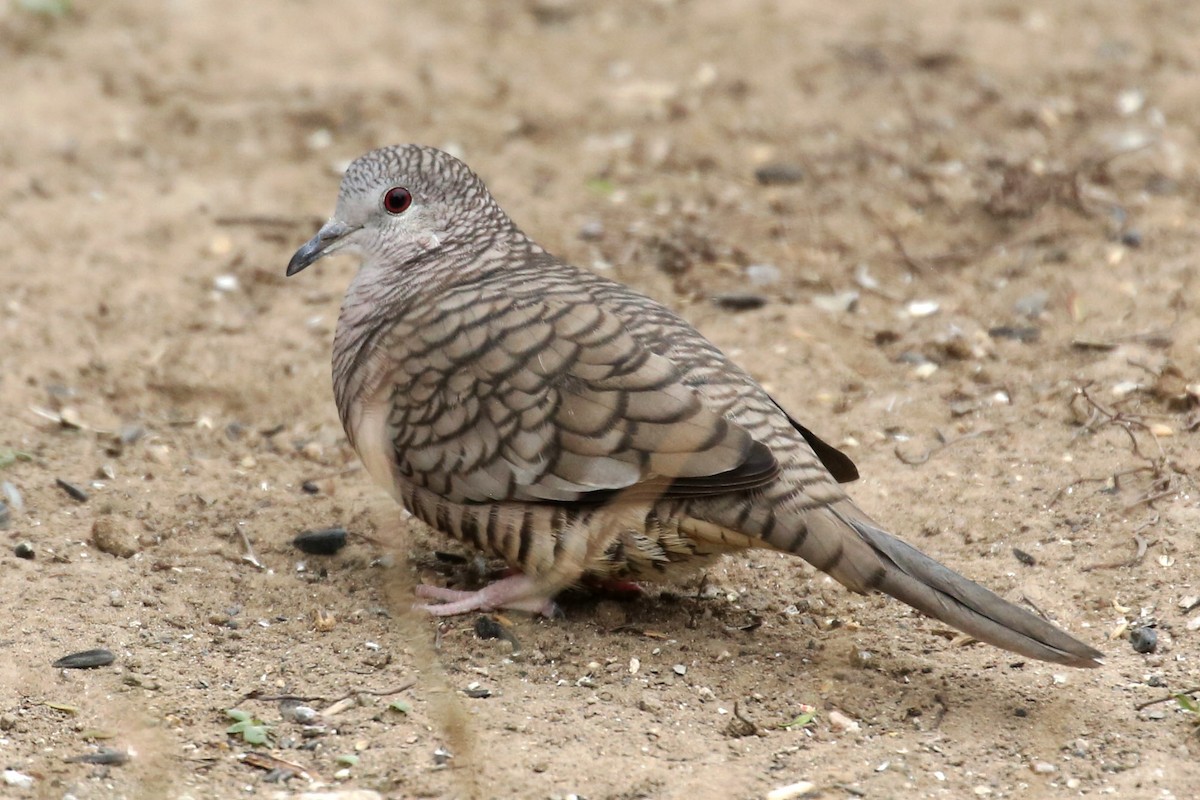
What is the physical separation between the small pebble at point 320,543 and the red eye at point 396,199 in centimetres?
101

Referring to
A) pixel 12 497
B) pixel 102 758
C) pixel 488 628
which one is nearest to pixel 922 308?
pixel 488 628

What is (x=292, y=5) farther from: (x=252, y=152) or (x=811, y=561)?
(x=811, y=561)


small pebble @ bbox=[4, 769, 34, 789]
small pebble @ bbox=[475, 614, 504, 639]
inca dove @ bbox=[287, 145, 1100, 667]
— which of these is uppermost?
inca dove @ bbox=[287, 145, 1100, 667]

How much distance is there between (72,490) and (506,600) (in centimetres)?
149

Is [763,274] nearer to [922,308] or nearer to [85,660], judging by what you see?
[922,308]

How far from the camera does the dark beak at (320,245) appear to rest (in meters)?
4.77

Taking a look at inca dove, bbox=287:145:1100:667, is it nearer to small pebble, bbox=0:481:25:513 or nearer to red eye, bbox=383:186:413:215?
red eye, bbox=383:186:413:215

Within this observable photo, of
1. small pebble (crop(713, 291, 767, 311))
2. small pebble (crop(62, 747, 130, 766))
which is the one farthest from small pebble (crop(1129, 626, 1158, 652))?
small pebble (crop(62, 747, 130, 766))

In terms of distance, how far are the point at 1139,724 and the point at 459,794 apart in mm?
1612

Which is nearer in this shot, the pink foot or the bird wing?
the bird wing

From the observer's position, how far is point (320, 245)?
189 inches

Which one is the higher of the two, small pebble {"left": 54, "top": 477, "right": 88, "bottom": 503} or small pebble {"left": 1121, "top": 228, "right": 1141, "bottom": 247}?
small pebble {"left": 1121, "top": 228, "right": 1141, "bottom": 247}

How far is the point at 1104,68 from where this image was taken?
24.5ft

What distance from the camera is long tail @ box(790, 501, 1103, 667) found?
3.62 m
